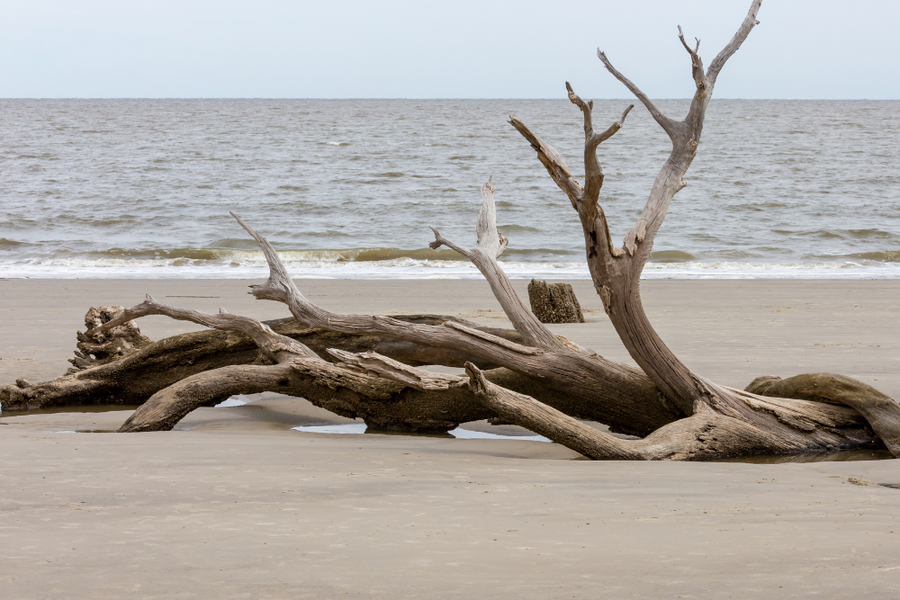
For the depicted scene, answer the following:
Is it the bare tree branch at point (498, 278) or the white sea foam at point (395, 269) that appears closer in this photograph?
the bare tree branch at point (498, 278)

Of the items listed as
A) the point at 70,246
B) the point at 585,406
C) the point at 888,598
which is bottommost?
the point at 70,246

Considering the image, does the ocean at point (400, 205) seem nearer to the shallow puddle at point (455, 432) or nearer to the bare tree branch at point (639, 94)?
the shallow puddle at point (455, 432)

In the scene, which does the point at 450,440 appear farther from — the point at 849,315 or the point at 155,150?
the point at 155,150

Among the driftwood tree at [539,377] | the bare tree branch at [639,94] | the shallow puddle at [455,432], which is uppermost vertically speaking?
the bare tree branch at [639,94]

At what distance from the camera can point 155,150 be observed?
41562 millimetres

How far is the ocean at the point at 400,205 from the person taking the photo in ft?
59.2

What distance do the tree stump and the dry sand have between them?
4.34 m

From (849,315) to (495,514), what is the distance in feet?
28.0

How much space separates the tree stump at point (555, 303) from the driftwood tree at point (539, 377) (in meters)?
3.90

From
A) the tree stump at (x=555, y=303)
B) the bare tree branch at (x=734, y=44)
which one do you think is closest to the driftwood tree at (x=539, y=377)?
the bare tree branch at (x=734, y=44)

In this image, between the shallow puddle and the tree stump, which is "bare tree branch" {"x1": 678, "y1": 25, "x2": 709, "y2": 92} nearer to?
the shallow puddle

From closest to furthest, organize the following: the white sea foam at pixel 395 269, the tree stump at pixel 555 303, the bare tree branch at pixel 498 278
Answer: the bare tree branch at pixel 498 278 < the tree stump at pixel 555 303 < the white sea foam at pixel 395 269

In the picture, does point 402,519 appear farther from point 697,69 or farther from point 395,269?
point 395,269

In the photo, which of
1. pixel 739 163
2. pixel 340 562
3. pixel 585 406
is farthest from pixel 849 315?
pixel 739 163
